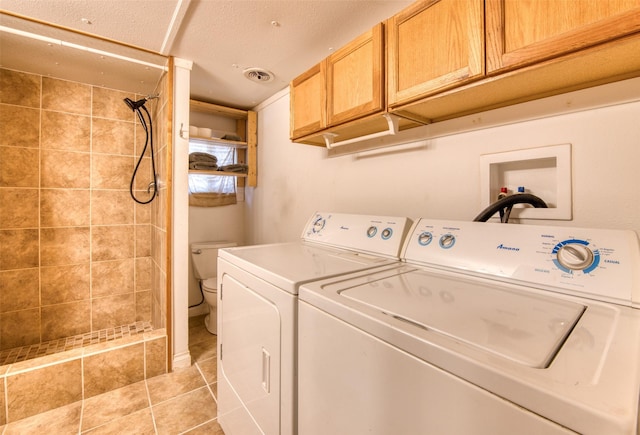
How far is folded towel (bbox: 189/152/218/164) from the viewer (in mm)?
2658

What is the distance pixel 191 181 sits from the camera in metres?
2.92

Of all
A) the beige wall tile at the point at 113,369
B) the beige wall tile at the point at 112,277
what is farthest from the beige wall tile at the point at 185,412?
the beige wall tile at the point at 112,277

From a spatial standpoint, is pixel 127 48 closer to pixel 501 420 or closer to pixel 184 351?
pixel 184 351

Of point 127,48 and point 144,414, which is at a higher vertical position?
point 127,48

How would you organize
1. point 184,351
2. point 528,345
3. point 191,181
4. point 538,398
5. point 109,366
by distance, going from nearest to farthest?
point 538,398 → point 528,345 → point 109,366 → point 184,351 → point 191,181

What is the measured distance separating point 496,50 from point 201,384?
2.40 metres

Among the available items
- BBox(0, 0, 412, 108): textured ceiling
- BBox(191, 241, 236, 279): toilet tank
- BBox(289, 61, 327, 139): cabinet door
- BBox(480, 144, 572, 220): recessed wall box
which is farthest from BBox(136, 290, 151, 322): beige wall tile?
BBox(480, 144, 572, 220): recessed wall box

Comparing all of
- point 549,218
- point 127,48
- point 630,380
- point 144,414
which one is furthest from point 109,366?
point 549,218

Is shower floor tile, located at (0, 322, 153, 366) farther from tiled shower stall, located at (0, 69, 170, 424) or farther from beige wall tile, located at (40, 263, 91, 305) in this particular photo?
beige wall tile, located at (40, 263, 91, 305)

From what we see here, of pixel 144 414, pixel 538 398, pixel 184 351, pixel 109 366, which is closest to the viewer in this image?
pixel 538 398

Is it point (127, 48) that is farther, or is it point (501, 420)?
point (127, 48)

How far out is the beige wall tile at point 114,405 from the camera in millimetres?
1595

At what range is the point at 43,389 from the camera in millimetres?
1646

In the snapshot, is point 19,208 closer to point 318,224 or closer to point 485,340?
point 318,224
